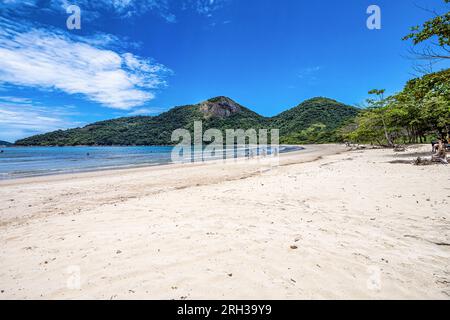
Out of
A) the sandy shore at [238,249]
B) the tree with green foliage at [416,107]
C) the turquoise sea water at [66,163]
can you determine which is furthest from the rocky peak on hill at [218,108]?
the sandy shore at [238,249]

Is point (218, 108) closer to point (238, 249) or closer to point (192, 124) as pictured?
point (192, 124)

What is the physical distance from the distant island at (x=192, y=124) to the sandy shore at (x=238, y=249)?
340ft

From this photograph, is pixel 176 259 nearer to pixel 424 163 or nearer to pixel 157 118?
pixel 424 163

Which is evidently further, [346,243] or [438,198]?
[438,198]

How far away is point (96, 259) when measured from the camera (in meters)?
3.80

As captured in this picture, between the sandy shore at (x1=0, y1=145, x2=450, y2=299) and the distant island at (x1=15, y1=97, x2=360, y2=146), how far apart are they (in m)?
104

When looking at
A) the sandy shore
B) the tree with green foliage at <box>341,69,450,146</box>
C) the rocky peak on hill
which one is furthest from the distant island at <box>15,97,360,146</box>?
the sandy shore

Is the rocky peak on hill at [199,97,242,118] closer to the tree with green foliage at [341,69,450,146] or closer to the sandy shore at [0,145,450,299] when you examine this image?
the tree with green foliage at [341,69,450,146]

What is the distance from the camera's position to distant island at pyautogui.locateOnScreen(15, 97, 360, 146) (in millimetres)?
128500

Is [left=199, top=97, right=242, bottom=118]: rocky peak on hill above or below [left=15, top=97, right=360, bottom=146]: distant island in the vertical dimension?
above

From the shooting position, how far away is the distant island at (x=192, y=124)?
128500 millimetres

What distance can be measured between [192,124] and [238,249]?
151m
